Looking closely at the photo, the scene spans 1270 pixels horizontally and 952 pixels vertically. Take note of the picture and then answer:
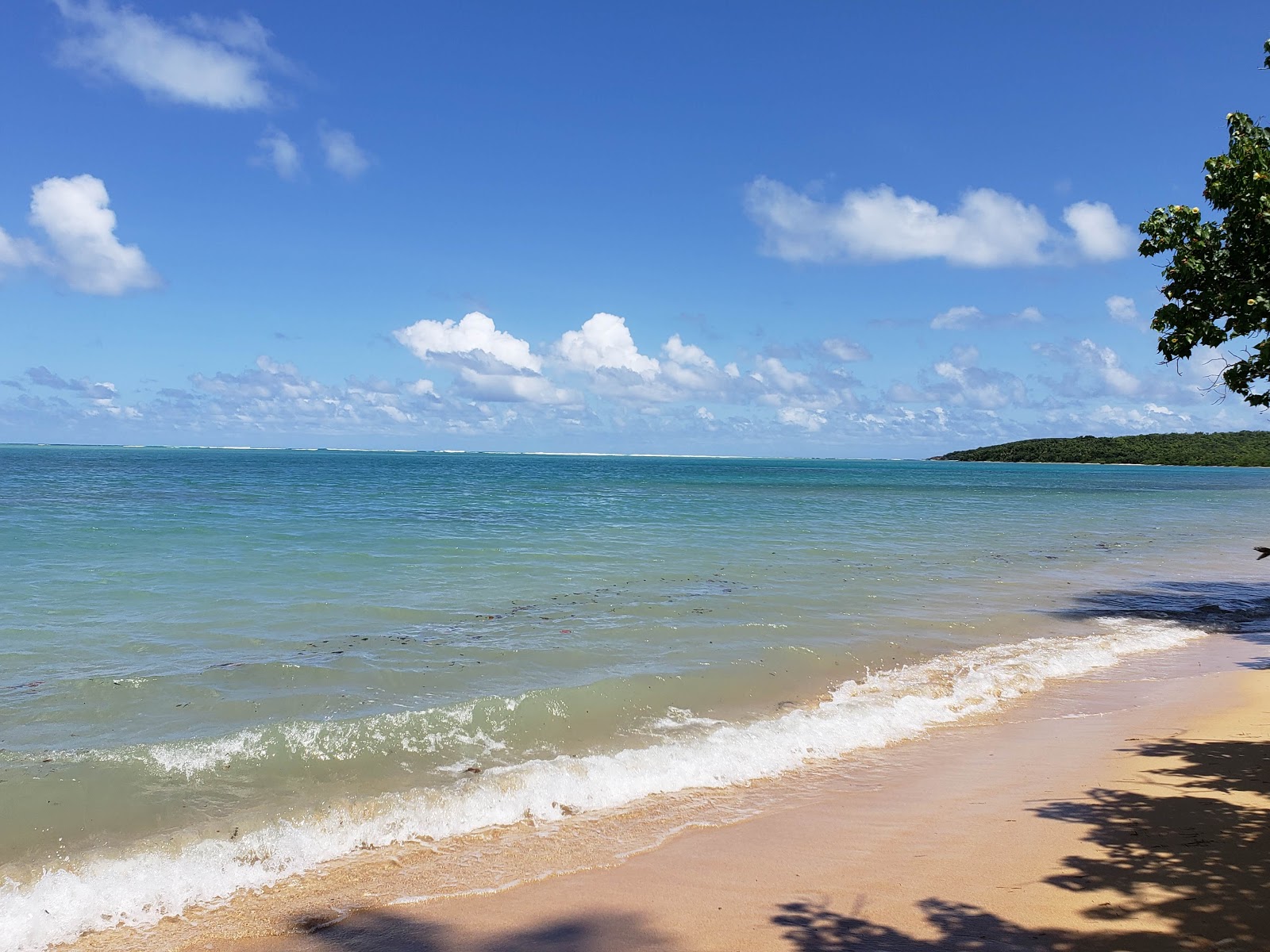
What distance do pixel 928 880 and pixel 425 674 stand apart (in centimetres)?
649

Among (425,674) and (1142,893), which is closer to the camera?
(1142,893)

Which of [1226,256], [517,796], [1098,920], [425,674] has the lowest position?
[517,796]

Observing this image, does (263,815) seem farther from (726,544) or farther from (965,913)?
(726,544)

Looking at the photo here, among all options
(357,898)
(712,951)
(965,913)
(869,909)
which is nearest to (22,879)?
(357,898)

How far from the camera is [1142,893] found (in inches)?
175

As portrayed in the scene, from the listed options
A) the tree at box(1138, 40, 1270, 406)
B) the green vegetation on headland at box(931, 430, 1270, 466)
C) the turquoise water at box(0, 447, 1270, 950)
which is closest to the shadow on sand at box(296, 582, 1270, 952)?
the turquoise water at box(0, 447, 1270, 950)

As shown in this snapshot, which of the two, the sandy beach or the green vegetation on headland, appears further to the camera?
the green vegetation on headland

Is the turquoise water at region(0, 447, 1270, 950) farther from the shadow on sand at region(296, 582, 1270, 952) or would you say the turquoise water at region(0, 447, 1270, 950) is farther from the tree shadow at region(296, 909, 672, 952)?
the shadow on sand at region(296, 582, 1270, 952)

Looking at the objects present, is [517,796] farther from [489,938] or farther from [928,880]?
[928,880]

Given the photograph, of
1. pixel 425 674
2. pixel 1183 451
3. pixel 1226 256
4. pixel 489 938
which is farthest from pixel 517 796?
pixel 1183 451

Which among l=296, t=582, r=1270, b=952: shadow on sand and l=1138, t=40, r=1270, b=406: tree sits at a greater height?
l=1138, t=40, r=1270, b=406: tree

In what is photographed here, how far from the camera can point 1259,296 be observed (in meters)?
10.6

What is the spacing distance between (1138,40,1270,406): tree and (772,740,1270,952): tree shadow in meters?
9.01

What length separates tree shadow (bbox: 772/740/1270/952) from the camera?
4020mm
